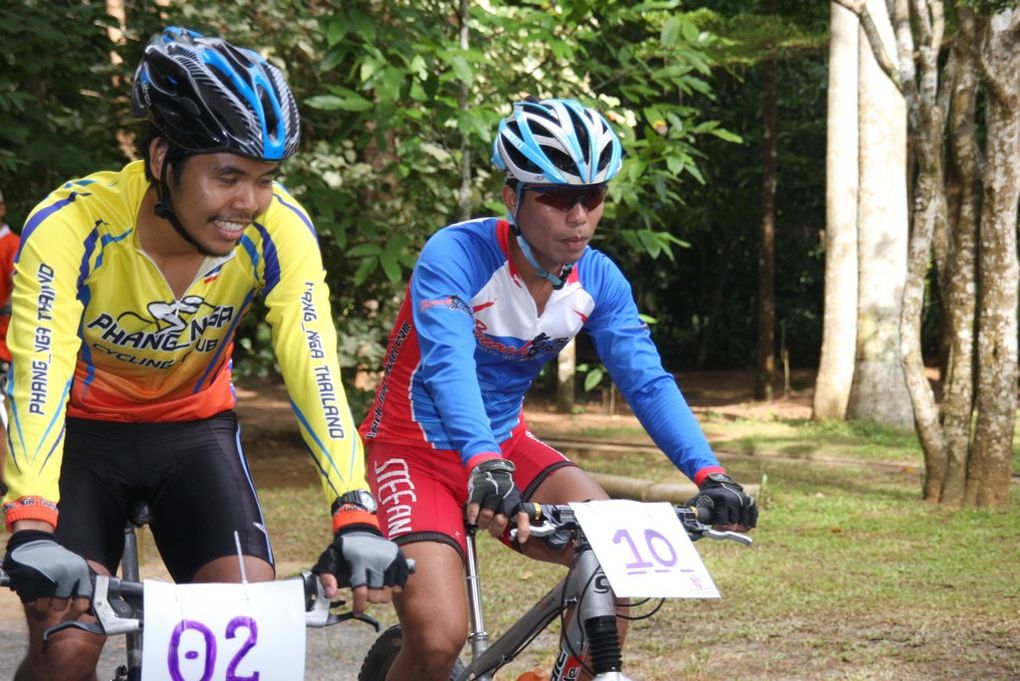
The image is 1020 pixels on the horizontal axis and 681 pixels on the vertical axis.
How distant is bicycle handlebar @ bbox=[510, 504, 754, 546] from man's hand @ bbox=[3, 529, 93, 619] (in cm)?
122

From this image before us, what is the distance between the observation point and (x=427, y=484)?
14.3ft

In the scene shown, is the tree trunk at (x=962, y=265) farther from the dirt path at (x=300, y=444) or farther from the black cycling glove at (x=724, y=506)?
the black cycling glove at (x=724, y=506)

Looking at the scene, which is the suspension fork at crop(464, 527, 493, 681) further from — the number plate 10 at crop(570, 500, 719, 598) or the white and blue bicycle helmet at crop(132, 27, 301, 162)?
the white and blue bicycle helmet at crop(132, 27, 301, 162)

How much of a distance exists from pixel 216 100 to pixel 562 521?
1.43m

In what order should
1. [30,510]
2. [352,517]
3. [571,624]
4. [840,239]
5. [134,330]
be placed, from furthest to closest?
1. [840,239]
2. [571,624]
3. [134,330]
4. [352,517]
5. [30,510]

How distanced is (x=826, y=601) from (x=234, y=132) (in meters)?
5.22

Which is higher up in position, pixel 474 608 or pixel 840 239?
pixel 840 239

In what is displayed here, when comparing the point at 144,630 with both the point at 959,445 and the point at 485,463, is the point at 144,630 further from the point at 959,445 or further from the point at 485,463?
the point at 959,445

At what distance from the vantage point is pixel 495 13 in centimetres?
1001

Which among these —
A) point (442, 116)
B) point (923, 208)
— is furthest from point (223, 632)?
point (923, 208)

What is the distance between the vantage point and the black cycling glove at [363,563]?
9.97 feet

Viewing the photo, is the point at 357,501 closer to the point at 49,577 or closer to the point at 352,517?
the point at 352,517

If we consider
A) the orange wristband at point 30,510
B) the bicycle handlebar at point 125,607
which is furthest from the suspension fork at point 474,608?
the orange wristband at point 30,510

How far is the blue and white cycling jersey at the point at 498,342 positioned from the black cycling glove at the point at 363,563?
1.02 m
